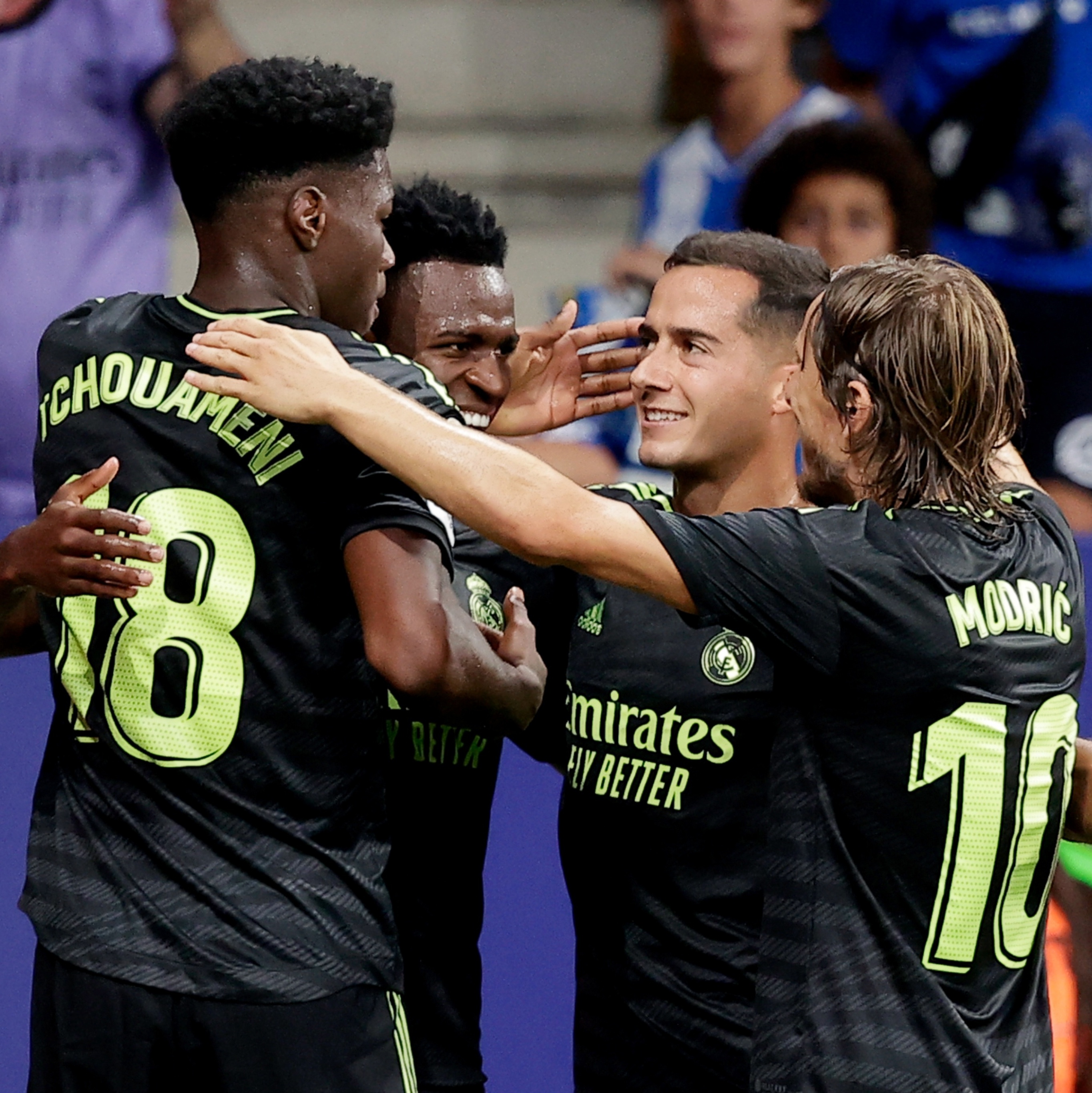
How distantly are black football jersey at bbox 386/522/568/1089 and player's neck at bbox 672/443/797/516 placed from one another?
41cm

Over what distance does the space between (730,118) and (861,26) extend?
0.42m

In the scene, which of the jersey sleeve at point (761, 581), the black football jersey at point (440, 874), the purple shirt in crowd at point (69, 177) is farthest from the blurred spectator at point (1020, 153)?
the jersey sleeve at point (761, 581)

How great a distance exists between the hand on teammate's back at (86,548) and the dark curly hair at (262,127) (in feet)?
1.27

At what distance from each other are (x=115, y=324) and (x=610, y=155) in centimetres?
285

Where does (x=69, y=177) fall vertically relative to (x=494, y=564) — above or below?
above

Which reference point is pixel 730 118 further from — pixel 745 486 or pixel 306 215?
pixel 306 215

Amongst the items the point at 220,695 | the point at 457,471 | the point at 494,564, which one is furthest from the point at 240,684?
the point at 494,564

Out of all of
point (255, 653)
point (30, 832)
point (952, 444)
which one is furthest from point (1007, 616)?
point (30, 832)

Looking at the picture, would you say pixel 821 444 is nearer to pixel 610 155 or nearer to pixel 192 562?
pixel 192 562

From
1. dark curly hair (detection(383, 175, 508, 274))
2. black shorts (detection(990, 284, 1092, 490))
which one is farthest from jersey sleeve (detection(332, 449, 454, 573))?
black shorts (detection(990, 284, 1092, 490))

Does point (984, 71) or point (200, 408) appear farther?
point (984, 71)

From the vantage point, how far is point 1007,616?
1.89 m

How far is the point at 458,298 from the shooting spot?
2.77 metres

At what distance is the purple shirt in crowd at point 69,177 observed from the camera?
14.9 feet
